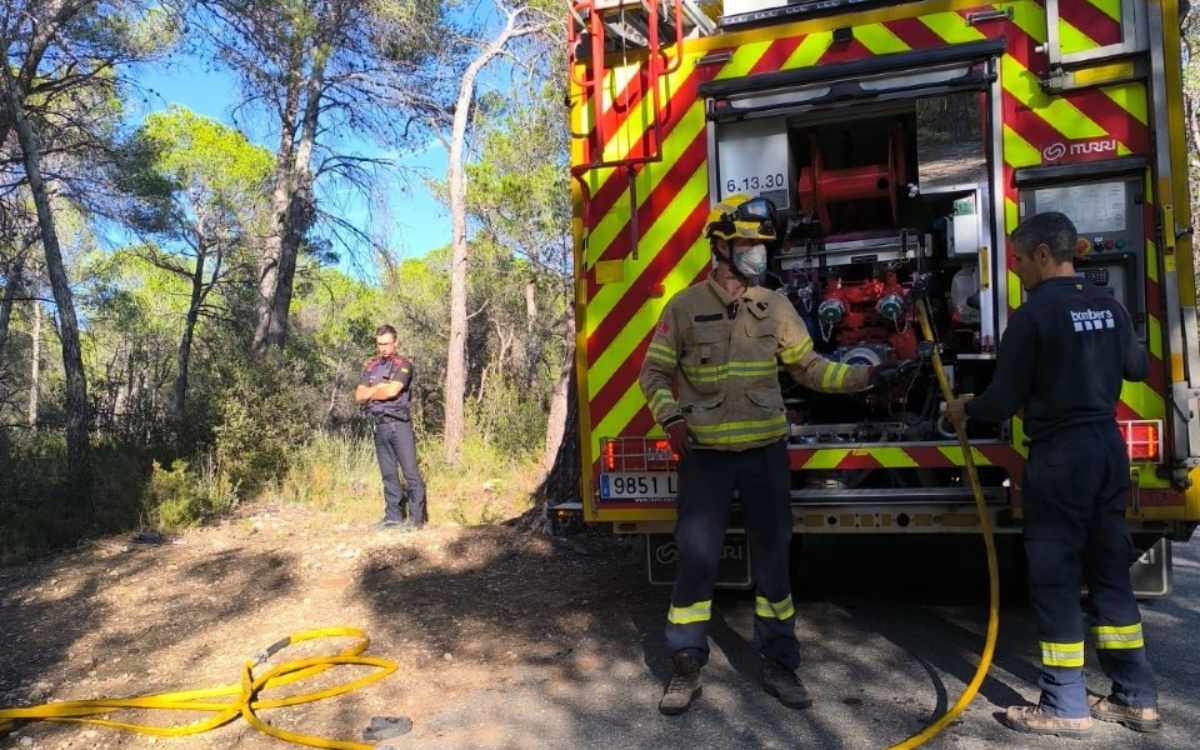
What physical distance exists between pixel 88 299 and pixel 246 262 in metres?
4.65

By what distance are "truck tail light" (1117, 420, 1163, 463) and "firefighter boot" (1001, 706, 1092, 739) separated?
3.51 ft

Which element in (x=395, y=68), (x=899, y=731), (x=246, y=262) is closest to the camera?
(x=899, y=731)

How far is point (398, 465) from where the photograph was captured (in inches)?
306

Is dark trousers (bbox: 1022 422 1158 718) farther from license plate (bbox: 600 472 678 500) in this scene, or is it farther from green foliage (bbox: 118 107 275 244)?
green foliage (bbox: 118 107 275 244)

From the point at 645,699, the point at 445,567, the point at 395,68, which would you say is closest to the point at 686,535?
the point at 645,699

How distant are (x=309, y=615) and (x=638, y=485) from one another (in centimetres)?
225

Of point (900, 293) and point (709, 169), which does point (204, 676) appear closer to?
point (709, 169)

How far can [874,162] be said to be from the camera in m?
5.35

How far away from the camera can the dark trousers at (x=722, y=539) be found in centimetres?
366

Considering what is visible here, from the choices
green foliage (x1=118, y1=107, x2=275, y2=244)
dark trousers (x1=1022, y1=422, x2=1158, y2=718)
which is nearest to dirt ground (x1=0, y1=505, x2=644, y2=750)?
dark trousers (x1=1022, y1=422, x2=1158, y2=718)

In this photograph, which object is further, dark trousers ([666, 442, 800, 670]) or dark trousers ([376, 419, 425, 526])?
dark trousers ([376, 419, 425, 526])

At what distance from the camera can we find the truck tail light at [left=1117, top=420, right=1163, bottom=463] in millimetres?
3705

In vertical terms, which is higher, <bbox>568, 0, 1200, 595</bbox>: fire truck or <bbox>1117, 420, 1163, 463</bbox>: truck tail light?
<bbox>568, 0, 1200, 595</bbox>: fire truck

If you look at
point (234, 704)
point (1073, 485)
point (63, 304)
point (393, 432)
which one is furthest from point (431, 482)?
point (1073, 485)
